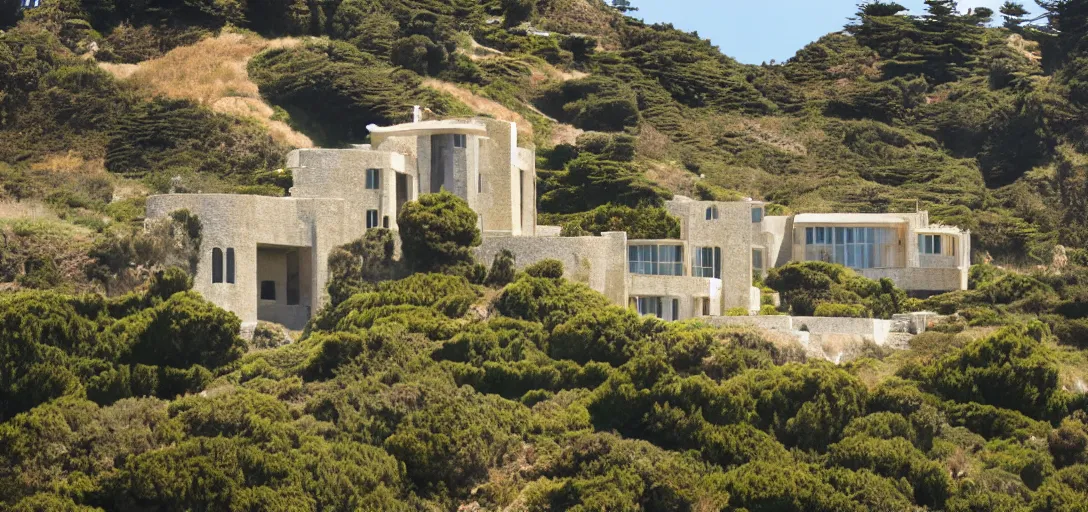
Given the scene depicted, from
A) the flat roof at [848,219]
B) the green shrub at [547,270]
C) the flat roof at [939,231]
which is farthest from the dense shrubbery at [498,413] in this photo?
the flat roof at [939,231]

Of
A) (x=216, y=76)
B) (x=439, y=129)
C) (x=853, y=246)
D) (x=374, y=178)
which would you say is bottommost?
(x=853, y=246)

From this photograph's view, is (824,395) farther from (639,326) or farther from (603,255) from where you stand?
(603,255)

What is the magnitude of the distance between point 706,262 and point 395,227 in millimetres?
9102

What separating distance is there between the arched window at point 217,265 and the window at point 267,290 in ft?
10.7

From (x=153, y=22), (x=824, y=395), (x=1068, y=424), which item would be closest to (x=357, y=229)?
(x=824, y=395)

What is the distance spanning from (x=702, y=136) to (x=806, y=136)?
210 inches

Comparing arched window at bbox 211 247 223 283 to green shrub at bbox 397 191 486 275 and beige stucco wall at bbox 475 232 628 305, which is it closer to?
green shrub at bbox 397 191 486 275

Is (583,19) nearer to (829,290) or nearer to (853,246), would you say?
(853,246)

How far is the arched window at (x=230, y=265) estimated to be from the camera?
52969 millimetres

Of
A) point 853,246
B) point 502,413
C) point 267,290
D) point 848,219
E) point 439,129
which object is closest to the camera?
point 502,413

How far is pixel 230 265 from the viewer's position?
53.0 metres

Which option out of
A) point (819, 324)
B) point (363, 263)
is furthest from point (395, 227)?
point (819, 324)

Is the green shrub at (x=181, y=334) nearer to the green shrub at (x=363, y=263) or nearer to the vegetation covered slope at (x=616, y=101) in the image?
the green shrub at (x=363, y=263)

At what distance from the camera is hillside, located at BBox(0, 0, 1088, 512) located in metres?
44.3
